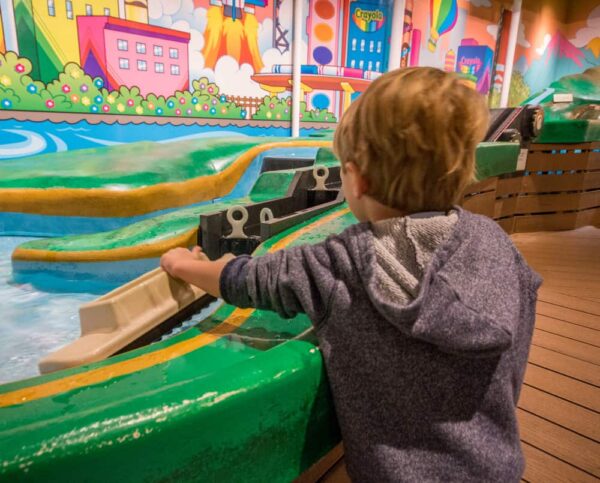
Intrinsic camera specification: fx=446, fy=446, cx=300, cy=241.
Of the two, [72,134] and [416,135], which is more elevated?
[416,135]

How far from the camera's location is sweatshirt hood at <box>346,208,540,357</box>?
1.67 feet

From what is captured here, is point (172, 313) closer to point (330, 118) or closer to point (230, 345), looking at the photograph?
point (230, 345)

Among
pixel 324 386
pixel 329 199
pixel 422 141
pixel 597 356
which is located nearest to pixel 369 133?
pixel 422 141

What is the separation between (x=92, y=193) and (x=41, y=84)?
2043 mm

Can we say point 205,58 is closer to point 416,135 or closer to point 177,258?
point 177,258

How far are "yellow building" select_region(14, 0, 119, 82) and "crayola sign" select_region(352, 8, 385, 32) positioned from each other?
11.3ft

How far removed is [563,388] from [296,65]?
532 centimetres

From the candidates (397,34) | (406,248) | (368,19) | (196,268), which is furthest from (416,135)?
(397,34)

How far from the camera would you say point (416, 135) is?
1.83 ft

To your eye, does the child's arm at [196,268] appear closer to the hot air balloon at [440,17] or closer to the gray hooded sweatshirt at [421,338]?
the gray hooded sweatshirt at [421,338]

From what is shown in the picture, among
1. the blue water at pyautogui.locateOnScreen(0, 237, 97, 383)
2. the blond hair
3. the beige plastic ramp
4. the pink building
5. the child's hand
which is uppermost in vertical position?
the pink building

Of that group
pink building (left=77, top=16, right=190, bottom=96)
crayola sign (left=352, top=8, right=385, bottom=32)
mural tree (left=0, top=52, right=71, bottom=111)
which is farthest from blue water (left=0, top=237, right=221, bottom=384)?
crayola sign (left=352, top=8, right=385, bottom=32)

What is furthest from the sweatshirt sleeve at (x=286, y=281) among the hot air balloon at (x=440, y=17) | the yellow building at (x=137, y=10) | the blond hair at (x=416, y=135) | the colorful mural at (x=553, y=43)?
the colorful mural at (x=553, y=43)

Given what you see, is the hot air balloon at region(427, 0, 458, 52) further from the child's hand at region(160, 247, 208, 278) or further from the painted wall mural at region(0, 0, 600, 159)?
the child's hand at region(160, 247, 208, 278)
